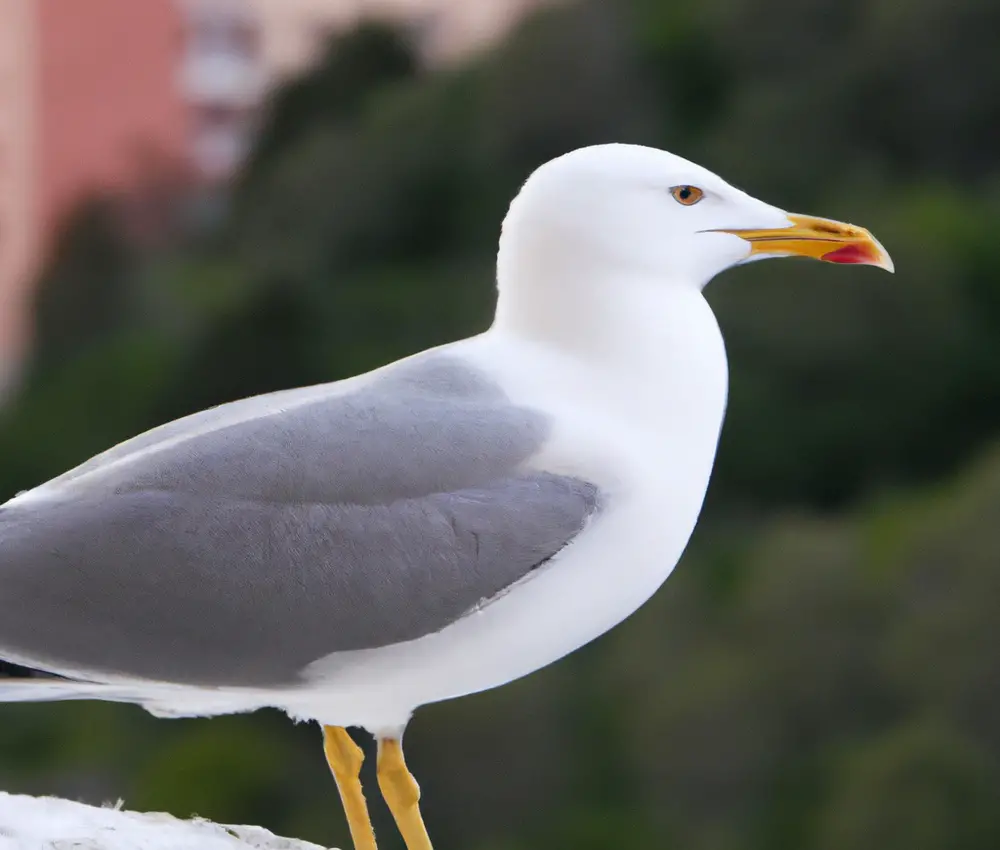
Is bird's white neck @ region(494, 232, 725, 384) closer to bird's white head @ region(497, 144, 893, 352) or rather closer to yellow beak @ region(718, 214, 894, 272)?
bird's white head @ region(497, 144, 893, 352)

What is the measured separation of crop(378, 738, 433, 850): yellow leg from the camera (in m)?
2.23

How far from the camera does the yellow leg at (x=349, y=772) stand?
90.5 inches

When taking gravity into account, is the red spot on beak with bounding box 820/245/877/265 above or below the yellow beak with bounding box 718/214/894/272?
below

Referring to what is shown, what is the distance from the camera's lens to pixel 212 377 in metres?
18.5

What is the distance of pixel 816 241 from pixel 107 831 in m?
1.21

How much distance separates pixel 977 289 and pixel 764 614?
319 inches

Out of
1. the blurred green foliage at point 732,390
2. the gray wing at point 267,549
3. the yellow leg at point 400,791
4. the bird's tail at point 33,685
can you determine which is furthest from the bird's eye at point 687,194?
the blurred green foliage at point 732,390

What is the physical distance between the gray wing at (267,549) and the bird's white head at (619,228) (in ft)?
0.92

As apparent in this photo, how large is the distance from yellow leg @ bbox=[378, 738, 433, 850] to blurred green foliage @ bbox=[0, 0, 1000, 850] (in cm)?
774

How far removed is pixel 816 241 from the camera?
7.55 feet

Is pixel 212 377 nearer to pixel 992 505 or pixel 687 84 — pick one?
pixel 992 505

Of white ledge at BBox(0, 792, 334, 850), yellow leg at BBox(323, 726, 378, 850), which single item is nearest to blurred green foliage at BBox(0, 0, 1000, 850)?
white ledge at BBox(0, 792, 334, 850)

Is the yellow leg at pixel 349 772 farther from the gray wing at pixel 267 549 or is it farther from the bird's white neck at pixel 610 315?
the bird's white neck at pixel 610 315

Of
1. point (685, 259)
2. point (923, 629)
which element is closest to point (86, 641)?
point (685, 259)
